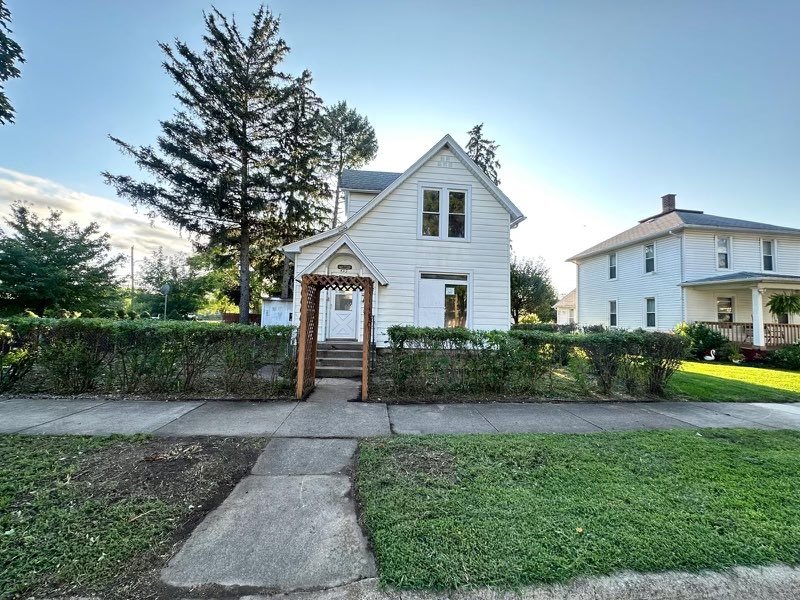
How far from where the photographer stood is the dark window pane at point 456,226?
1102 centimetres

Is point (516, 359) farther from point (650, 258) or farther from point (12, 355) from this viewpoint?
point (650, 258)

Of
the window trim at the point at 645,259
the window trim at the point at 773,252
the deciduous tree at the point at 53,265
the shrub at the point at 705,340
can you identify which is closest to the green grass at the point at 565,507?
the shrub at the point at 705,340

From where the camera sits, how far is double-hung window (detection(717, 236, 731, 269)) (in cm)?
1694

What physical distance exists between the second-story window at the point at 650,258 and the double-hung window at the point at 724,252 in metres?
2.71

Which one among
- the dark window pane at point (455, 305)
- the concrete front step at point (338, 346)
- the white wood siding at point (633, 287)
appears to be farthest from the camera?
the white wood siding at point (633, 287)


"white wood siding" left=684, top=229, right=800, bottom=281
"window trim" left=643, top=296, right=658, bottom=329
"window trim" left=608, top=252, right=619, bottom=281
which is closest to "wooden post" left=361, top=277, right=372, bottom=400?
"white wood siding" left=684, top=229, right=800, bottom=281

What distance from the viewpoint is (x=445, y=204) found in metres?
11.0

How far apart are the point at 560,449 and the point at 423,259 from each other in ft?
25.1

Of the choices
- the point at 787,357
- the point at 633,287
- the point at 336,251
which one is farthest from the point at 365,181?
the point at 787,357

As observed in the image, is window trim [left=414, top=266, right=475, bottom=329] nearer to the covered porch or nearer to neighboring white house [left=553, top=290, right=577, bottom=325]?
the covered porch

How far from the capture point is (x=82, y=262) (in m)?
16.6

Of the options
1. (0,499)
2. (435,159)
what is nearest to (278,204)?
(435,159)

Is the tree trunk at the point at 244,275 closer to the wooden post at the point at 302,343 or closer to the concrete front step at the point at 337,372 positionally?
the concrete front step at the point at 337,372

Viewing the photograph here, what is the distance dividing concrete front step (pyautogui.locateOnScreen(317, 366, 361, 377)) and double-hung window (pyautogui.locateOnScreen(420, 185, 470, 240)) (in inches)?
202
